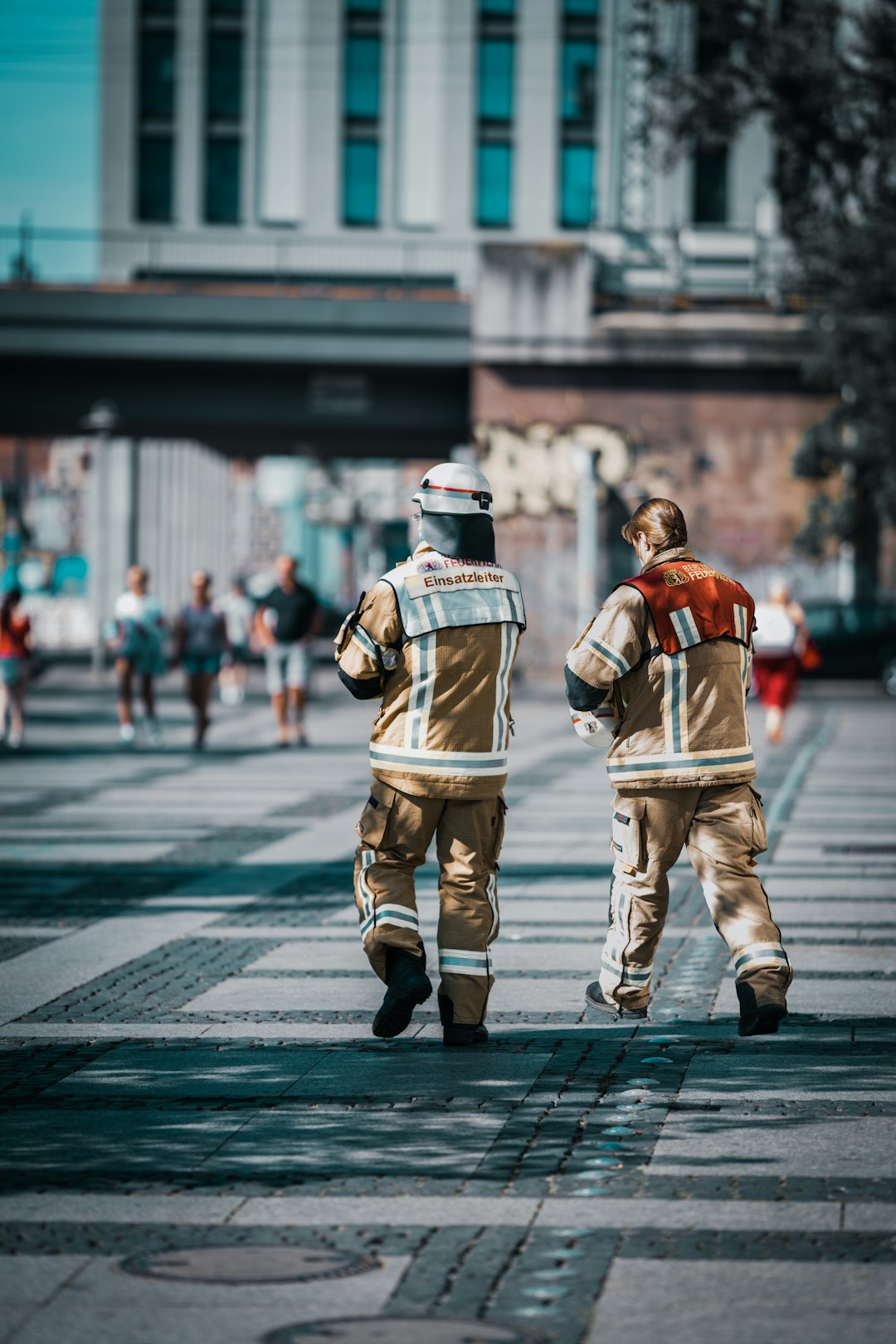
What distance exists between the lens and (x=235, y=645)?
38000 millimetres

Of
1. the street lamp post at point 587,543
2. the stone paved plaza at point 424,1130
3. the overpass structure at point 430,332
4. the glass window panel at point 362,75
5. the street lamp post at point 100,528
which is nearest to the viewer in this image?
the stone paved plaza at point 424,1130

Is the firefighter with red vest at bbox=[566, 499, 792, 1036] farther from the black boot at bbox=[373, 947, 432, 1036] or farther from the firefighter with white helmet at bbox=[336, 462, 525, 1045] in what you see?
the black boot at bbox=[373, 947, 432, 1036]

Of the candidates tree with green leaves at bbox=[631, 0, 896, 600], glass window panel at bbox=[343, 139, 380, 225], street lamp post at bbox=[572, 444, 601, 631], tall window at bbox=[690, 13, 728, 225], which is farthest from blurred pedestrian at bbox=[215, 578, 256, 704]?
tall window at bbox=[690, 13, 728, 225]

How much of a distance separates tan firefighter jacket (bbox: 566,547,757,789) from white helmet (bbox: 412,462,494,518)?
539 millimetres

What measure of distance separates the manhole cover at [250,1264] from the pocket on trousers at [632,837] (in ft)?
7.86

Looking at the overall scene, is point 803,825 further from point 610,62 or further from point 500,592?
point 610,62

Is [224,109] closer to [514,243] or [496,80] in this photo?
[496,80]

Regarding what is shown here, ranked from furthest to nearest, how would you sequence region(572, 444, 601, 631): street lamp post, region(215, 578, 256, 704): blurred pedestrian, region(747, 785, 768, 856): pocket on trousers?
region(572, 444, 601, 631): street lamp post, region(215, 578, 256, 704): blurred pedestrian, region(747, 785, 768, 856): pocket on trousers

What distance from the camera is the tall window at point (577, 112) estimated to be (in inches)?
2256

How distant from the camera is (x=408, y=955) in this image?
6.45 meters

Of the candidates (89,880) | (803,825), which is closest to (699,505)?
(803,825)

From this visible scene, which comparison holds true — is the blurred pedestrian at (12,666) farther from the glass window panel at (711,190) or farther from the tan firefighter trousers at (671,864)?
the glass window panel at (711,190)

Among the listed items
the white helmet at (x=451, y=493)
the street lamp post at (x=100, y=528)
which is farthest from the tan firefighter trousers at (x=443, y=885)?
the street lamp post at (x=100, y=528)

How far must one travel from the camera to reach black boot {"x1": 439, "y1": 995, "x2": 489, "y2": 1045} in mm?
6410
